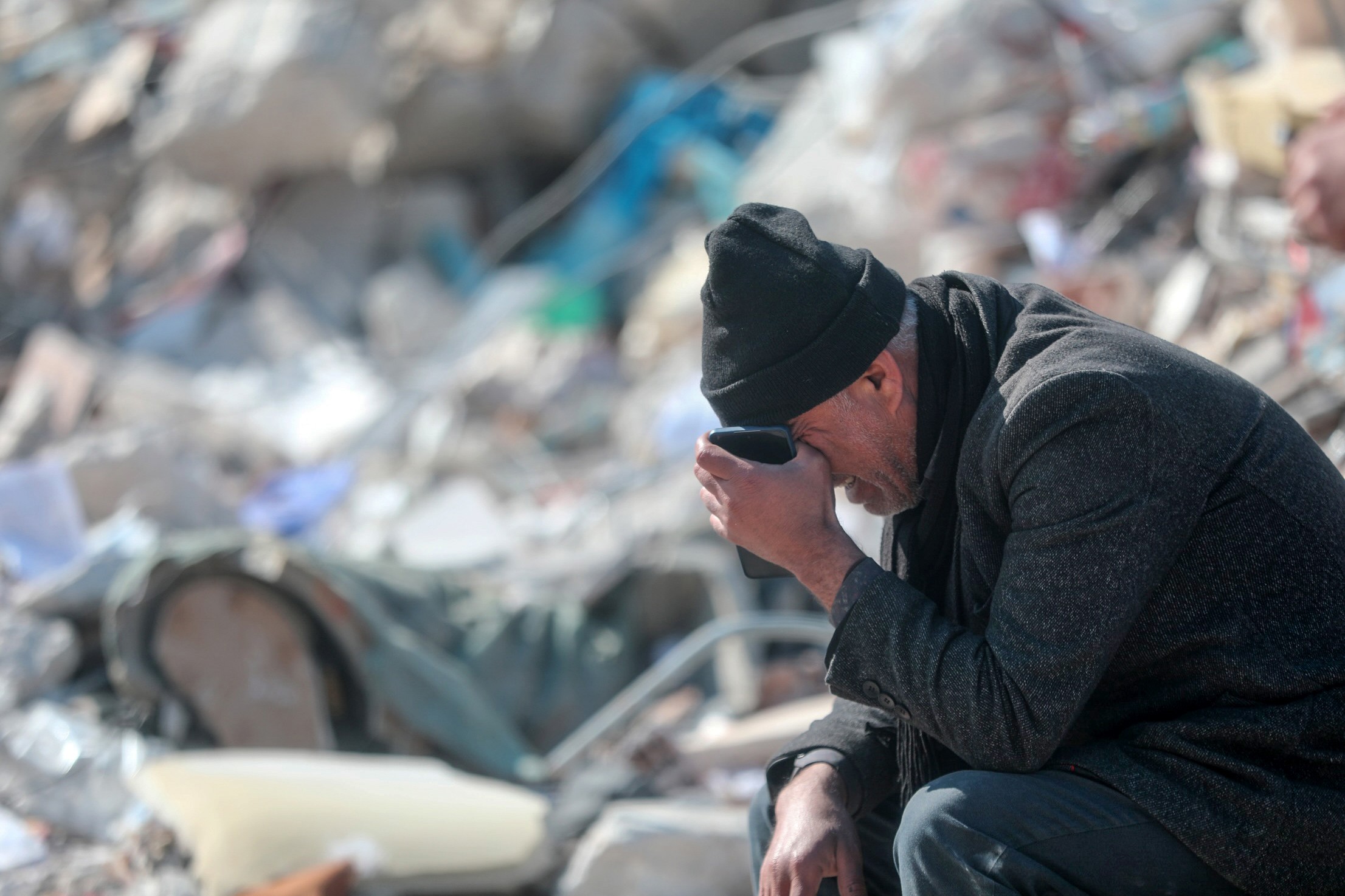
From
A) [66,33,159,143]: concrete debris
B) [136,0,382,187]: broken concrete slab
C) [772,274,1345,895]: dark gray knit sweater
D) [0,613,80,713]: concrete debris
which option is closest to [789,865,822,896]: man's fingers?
[772,274,1345,895]: dark gray knit sweater

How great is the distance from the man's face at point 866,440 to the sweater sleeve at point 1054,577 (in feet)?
0.68

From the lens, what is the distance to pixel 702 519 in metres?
4.36

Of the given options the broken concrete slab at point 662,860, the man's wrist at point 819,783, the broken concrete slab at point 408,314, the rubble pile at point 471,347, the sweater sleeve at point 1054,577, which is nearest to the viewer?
the sweater sleeve at point 1054,577

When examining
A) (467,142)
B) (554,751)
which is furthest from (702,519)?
(467,142)

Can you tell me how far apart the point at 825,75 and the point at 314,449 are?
358 cm

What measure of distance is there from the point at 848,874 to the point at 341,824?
4.71 feet

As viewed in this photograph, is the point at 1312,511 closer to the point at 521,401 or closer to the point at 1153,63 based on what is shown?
the point at 1153,63

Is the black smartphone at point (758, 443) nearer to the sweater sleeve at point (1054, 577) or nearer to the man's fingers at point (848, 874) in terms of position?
the sweater sleeve at point (1054, 577)

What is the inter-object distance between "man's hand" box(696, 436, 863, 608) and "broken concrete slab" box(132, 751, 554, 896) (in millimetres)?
1480

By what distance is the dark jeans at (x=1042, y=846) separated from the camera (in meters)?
1.61

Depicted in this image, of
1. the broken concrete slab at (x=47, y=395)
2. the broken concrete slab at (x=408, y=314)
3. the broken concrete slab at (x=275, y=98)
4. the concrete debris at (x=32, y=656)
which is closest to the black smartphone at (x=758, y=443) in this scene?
the concrete debris at (x=32, y=656)

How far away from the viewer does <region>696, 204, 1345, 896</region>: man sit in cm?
160

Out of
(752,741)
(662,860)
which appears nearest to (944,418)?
(662,860)

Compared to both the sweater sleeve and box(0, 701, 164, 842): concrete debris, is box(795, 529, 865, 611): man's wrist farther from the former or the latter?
box(0, 701, 164, 842): concrete debris
